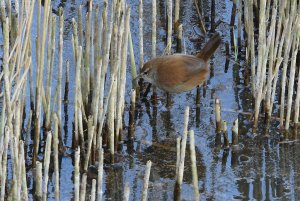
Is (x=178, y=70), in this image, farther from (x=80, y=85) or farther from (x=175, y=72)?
(x=80, y=85)

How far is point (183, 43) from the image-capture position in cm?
890

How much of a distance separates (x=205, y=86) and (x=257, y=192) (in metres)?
1.96

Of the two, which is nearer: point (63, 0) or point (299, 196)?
point (299, 196)

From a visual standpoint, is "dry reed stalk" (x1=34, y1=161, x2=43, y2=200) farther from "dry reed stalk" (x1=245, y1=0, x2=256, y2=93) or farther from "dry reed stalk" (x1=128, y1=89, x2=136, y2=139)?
"dry reed stalk" (x1=245, y1=0, x2=256, y2=93)

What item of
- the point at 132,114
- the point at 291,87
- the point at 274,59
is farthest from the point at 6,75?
the point at 274,59

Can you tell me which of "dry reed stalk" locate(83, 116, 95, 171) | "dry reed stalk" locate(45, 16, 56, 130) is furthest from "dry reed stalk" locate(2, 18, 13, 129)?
"dry reed stalk" locate(83, 116, 95, 171)

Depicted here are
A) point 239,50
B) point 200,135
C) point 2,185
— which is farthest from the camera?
point 239,50

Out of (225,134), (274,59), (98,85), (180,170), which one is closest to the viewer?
(180,170)

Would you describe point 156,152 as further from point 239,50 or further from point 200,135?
point 239,50

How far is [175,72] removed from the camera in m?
7.54

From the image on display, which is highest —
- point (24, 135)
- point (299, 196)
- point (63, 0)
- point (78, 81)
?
point (63, 0)

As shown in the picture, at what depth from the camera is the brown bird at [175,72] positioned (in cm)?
754

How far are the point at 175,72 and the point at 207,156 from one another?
0.92 metres

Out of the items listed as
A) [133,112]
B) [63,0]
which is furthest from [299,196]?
[63,0]
